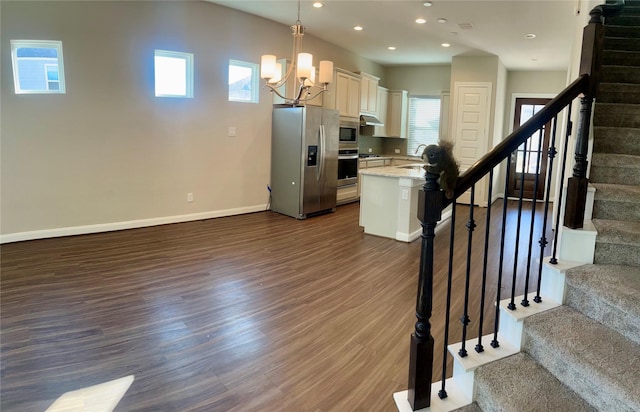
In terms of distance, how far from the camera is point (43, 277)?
3.61 m

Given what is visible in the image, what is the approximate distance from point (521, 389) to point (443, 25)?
18.7 feet

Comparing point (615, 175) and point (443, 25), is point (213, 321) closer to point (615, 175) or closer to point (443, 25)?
point (615, 175)

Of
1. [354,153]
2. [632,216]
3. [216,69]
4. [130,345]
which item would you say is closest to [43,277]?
[130,345]

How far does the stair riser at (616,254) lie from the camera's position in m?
2.02

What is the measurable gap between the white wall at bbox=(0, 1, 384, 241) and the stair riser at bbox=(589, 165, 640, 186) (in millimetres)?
4910

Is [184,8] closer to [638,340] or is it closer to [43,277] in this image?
[43,277]

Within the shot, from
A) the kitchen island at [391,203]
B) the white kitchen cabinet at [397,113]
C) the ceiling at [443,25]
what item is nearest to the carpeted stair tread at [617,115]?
the kitchen island at [391,203]

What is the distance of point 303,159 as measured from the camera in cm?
630

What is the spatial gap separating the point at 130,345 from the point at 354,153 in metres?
5.85

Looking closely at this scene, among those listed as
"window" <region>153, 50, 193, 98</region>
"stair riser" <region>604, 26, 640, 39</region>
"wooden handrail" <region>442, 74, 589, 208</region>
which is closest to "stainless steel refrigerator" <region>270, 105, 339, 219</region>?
"window" <region>153, 50, 193, 98</region>

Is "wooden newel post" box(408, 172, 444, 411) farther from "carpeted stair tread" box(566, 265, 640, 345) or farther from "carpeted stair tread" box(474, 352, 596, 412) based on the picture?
"carpeted stair tread" box(566, 265, 640, 345)

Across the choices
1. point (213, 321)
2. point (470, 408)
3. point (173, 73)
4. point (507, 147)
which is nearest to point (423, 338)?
point (470, 408)

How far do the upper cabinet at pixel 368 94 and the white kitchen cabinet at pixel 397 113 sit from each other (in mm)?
762

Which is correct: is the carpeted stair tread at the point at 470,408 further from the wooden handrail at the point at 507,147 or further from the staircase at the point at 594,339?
the wooden handrail at the point at 507,147
